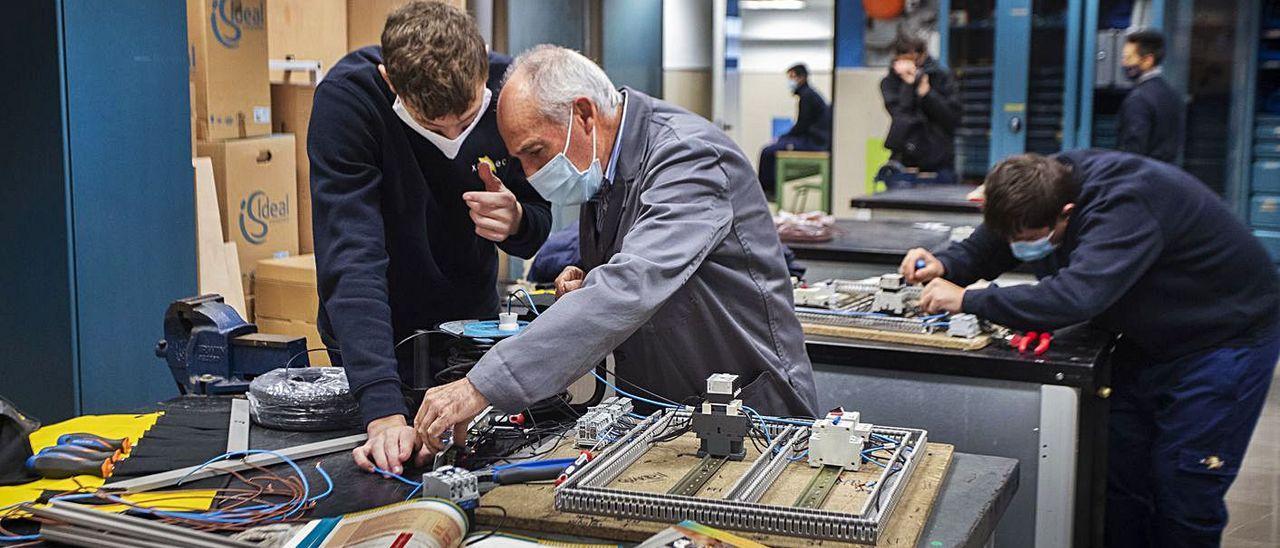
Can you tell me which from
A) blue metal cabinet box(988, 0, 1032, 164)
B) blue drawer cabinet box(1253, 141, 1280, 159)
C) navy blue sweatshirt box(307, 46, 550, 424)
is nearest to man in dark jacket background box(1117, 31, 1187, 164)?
blue drawer cabinet box(1253, 141, 1280, 159)

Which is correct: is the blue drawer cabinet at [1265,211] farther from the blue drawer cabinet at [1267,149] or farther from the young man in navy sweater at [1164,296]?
the young man in navy sweater at [1164,296]

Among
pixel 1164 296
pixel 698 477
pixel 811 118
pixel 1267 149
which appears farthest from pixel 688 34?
pixel 698 477

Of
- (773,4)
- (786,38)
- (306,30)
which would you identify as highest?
(773,4)

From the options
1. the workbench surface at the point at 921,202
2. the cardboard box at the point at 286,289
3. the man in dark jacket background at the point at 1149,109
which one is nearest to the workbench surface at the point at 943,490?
the cardboard box at the point at 286,289

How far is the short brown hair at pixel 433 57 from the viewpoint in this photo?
184cm

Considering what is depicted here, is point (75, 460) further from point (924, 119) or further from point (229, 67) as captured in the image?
point (924, 119)

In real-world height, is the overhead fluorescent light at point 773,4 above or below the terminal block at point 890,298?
above

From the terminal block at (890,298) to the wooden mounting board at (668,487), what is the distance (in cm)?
124

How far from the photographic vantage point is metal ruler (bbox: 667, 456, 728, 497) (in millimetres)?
1546

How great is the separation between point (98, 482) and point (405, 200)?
70 centimetres

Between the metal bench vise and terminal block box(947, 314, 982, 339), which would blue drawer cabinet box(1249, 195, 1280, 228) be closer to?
terminal block box(947, 314, 982, 339)

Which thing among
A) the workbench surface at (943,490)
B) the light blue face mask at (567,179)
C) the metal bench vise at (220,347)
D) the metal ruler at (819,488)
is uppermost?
the light blue face mask at (567,179)

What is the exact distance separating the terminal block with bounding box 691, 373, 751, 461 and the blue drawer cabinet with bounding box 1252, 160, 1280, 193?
6275mm

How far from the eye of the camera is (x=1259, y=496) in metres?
4.02
